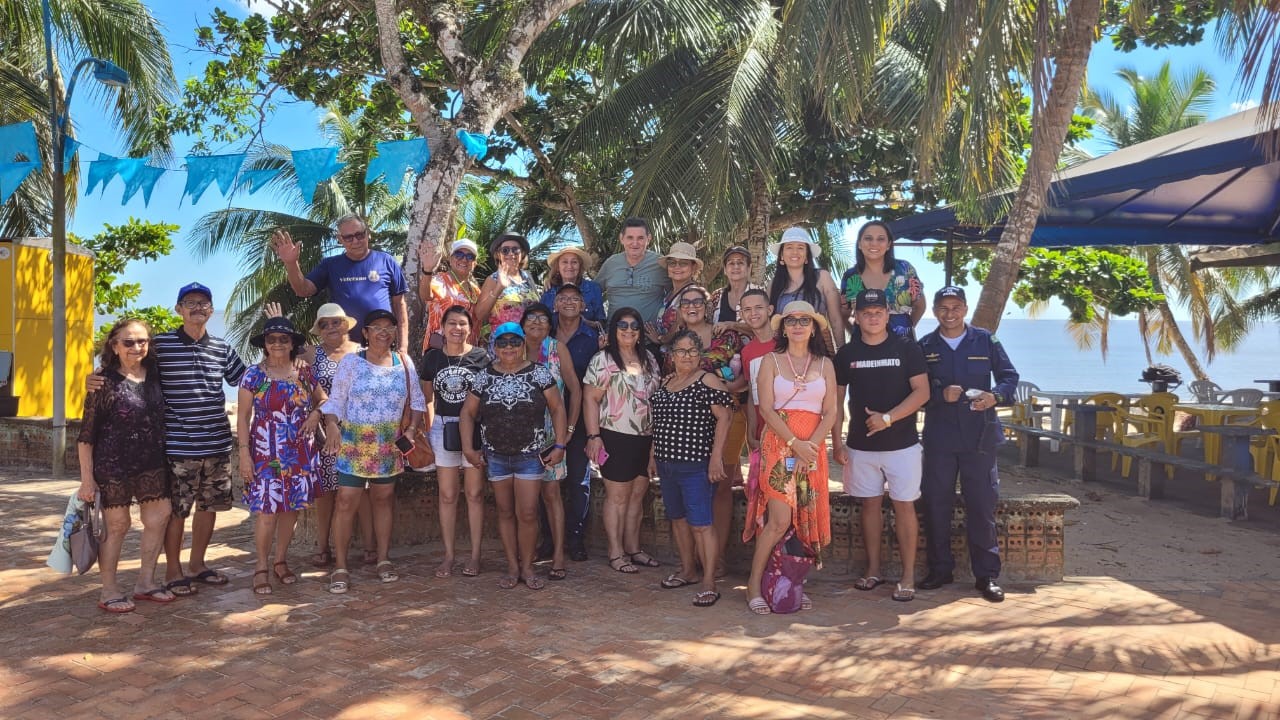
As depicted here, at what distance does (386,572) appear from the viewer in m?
5.85

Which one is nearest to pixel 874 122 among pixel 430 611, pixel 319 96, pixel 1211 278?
pixel 319 96

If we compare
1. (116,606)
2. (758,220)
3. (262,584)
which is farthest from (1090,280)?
(116,606)

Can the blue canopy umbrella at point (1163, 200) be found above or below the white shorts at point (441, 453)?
above

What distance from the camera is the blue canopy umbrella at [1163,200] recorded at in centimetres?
817

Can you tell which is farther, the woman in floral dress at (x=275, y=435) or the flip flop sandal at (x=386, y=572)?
the flip flop sandal at (x=386, y=572)

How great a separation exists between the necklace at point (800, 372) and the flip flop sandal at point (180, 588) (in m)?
3.58

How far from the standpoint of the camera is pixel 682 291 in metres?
5.96

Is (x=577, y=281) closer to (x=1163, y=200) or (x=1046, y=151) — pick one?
(x=1046, y=151)

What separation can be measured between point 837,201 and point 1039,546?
776 cm

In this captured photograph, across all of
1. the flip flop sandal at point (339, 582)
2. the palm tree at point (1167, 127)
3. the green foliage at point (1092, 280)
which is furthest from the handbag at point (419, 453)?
the palm tree at point (1167, 127)

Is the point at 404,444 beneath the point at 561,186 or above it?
beneath

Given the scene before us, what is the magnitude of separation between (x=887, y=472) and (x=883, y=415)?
392mm

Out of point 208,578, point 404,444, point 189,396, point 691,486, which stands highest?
point 189,396

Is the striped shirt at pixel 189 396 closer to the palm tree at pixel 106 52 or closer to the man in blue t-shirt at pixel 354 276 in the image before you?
the man in blue t-shirt at pixel 354 276
